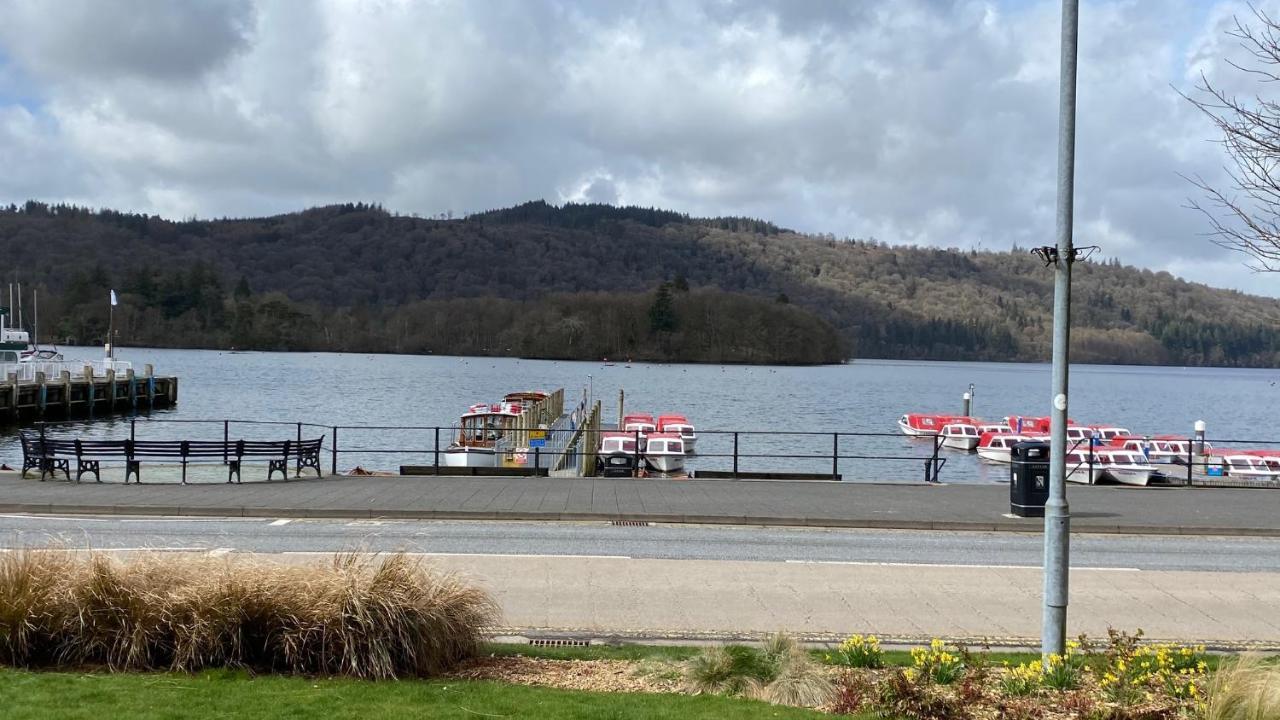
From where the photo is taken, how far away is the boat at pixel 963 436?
2832 inches

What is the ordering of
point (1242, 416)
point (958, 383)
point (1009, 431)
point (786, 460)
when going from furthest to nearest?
point (958, 383), point (1242, 416), point (1009, 431), point (786, 460)

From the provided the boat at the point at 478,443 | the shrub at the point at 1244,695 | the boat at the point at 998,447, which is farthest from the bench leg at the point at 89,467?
the boat at the point at 998,447

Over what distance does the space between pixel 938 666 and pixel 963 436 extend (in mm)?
65996

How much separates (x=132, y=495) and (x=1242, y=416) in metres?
119

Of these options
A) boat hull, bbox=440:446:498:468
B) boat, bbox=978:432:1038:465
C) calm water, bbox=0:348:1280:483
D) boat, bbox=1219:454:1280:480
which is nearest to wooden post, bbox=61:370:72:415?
calm water, bbox=0:348:1280:483

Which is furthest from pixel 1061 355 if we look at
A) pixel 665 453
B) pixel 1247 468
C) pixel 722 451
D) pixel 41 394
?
pixel 41 394

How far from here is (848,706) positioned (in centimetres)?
757

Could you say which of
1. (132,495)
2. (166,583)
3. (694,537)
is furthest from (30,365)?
(166,583)

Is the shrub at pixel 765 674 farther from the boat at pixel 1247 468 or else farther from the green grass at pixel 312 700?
the boat at pixel 1247 468

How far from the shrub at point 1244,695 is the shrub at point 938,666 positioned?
1640 millimetres

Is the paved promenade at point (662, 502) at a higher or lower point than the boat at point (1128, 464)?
higher

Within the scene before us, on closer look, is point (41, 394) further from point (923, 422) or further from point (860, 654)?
point (860, 654)

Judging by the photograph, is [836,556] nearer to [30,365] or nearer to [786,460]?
[786,460]

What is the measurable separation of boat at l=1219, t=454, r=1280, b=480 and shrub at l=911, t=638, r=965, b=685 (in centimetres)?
4737
